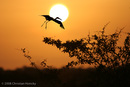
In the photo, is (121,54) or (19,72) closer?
(121,54)

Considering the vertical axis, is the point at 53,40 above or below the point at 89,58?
above

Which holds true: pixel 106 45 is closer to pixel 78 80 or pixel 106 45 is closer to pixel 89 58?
pixel 89 58

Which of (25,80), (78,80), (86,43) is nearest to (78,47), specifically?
(86,43)

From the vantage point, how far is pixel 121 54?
45.8ft

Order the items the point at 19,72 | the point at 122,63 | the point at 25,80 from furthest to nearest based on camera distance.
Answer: the point at 19,72, the point at 25,80, the point at 122,63

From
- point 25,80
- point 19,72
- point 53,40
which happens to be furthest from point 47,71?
point 19,72

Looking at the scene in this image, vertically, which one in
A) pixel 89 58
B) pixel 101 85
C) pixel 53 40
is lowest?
pixel 101 85

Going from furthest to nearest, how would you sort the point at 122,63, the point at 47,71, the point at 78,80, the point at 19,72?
the point at 19,72 → the point at 78,80 → the point at 47,71 → the point at 122,63

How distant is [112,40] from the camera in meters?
14.4

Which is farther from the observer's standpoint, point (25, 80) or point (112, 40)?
point (25, 80)

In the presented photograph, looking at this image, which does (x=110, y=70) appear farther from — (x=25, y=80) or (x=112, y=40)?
(x=25, y=80)

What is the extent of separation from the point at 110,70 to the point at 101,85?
2.26 ft

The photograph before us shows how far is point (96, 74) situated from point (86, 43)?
4.40 ft

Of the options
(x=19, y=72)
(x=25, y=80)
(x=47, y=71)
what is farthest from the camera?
(x=19, y=72)
